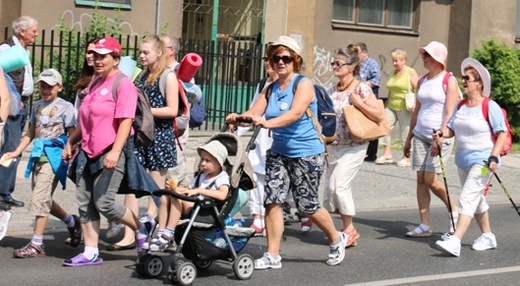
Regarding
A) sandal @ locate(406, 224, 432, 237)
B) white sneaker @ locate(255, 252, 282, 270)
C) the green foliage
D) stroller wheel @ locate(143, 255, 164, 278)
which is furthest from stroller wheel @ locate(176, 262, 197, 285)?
the green foliage

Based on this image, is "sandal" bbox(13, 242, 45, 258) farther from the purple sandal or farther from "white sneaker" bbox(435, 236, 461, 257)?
"white sneaker" bbox(435, 236, 461, 257)

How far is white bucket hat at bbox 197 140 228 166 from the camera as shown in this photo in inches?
294

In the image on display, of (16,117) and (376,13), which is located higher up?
(376,13)

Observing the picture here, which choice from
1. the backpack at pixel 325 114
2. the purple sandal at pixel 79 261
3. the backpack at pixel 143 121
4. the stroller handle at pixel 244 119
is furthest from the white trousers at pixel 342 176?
the purple sandal at pixel 79 261

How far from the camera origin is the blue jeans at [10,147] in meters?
8.62

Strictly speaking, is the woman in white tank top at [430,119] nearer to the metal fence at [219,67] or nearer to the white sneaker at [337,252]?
the white sneaker at [337,252]

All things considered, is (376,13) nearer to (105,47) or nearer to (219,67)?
(219,67)

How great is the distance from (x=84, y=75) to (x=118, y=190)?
44.0 inches

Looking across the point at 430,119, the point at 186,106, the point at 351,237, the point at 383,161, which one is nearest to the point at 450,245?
the point at 351,237

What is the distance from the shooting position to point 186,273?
23.3 feet

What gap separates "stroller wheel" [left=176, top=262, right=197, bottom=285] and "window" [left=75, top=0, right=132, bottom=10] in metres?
→ 9.22

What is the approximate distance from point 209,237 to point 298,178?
0.99m

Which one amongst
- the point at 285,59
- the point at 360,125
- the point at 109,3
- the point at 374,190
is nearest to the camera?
the point at 285,59

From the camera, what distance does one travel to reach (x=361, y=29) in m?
19.5
